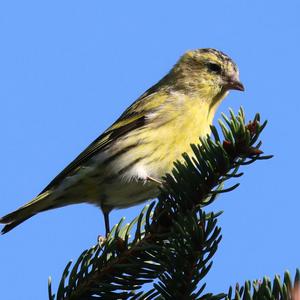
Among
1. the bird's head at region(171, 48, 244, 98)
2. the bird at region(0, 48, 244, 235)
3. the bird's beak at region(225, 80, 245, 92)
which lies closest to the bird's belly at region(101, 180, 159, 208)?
the bird at region(0, 48, 244, 235)

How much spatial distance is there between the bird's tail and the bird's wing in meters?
0.13

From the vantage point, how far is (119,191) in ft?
16.6

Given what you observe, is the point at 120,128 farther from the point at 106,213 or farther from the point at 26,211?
the point at 26,211

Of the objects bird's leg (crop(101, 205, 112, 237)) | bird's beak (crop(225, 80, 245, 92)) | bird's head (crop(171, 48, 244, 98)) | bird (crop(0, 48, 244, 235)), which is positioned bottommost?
→ bird's leg (crop(101, 205, 112, 237))

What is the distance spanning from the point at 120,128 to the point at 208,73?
1.20 meters

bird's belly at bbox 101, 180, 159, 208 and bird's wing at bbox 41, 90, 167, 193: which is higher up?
bird's wing at bbox 41, 90, 167, 193

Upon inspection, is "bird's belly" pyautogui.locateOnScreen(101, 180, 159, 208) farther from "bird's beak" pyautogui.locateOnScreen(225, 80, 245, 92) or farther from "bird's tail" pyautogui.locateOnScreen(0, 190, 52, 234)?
"bird's beak" pyautogui.locateOnScreen(225, 80, 245, 92)

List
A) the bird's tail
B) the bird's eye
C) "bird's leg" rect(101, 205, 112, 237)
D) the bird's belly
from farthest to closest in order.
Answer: the bird's eye → "bird's leg" rect(101, 205, 112, 237) → the bird's belly → the bird's tail

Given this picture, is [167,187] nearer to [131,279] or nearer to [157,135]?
[131,279]

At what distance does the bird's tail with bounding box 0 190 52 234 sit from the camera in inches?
189

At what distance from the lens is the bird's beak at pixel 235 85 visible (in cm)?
572

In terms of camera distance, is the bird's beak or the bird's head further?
the bird's head

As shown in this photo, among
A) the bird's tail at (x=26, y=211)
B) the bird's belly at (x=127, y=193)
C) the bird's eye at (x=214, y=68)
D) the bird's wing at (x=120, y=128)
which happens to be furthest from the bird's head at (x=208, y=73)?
the bird's tail at (x=26, y=211)

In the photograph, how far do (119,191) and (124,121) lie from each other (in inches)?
36.6
